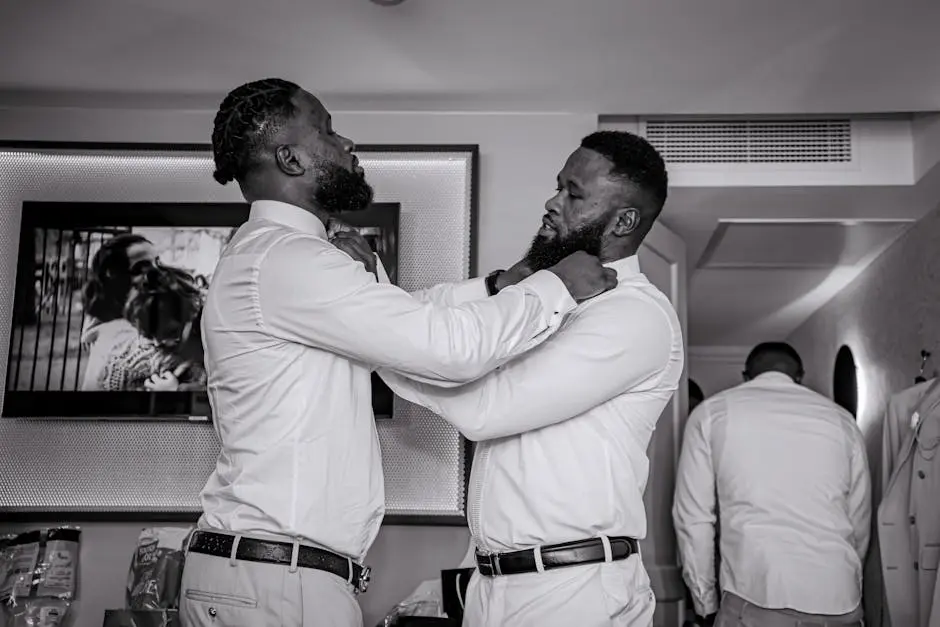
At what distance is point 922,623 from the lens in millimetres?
3475

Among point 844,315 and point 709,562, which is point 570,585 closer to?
point 709,562

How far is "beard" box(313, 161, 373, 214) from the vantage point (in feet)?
6.23

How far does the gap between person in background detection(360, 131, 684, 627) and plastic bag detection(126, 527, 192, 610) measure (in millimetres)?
1623

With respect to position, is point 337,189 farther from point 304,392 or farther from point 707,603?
point 707,603

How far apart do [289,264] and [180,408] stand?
190 centimetres

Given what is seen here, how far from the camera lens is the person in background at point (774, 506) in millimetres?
3389

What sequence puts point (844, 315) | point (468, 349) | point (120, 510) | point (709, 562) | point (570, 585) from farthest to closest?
point (844, 315) < point (709, 562) < point (120, 510) < point (570, 585) < point (468, 349)

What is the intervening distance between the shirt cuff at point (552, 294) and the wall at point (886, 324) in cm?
263

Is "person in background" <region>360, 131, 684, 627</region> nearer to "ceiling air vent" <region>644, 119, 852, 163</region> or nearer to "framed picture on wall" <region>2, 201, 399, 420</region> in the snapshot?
"framed picture on wall" <region>2, 201, 399, 420</region>

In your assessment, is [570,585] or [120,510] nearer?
[570,585]

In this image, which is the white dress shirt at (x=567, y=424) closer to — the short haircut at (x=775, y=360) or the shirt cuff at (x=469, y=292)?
the shirt cuff at (x=469, y=292)

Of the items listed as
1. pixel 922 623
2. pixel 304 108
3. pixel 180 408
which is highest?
pixel 304 108

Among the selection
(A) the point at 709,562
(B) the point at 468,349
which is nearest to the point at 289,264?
(B) the point at 468,349

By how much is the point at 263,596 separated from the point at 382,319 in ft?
1.57
